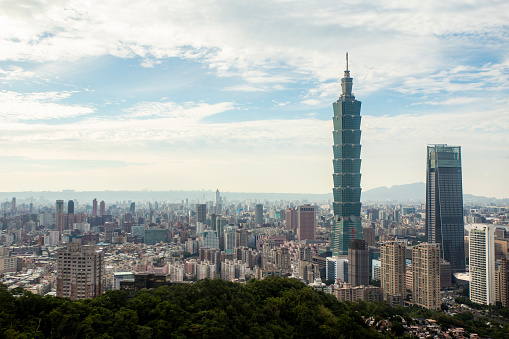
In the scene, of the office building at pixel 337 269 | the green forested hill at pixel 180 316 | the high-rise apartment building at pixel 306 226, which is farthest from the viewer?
the high-rise apartment building at pixel 306 226

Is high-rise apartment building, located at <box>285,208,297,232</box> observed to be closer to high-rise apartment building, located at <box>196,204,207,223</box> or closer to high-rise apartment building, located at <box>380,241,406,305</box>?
high-rise apartment building, located at <box>196,204,207,223</box>

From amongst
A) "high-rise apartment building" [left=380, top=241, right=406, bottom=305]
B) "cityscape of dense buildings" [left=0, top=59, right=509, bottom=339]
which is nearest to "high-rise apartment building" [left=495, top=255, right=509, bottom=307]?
"cityscape of dense buildings" [left=0, top=59, right=509, bottom=339]

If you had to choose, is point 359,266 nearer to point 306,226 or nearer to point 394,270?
point 394,270

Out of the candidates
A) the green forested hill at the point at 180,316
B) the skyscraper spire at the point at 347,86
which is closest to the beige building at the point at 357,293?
the green forested hill at the point at 180,316

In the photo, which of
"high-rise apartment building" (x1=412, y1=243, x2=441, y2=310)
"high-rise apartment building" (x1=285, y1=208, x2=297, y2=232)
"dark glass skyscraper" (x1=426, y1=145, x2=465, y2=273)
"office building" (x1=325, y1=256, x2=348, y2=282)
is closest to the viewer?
"high-rise apartment building" (x1=412, y1=243, x2=441, y2=310)

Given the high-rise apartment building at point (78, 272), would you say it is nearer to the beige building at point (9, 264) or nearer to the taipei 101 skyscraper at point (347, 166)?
the beige building at point (9, 264)

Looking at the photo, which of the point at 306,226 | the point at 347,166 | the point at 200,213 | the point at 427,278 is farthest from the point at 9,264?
the point at 200,213

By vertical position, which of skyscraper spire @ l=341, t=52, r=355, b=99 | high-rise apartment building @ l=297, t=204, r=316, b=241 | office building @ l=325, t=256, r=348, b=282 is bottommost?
office building @ l=325, t=256, r=348, b=282
